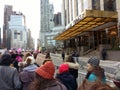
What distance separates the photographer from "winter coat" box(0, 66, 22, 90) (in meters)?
6.94

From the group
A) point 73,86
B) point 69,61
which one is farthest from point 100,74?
point 69,61

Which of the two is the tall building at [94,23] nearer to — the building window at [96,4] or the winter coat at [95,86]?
the building window at [96,4]

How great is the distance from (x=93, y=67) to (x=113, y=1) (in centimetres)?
3950

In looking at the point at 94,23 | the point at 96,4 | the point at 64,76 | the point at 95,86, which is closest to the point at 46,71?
the point at 95,86

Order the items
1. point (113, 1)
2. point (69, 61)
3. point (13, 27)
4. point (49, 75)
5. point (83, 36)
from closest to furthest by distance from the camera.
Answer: point (49, 75) < point (69, 61) < point (113, 1) < point (83, 36) < point (13, 27)

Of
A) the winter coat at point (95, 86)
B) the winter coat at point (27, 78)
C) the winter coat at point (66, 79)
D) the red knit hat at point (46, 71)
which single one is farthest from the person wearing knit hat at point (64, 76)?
the winter coat at point (95, 86)

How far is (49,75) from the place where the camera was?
4.36 metres

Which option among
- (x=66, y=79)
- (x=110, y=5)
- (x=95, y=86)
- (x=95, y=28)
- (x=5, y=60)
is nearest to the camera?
(x=95, y=86)

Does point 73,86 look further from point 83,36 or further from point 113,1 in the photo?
point 83,36

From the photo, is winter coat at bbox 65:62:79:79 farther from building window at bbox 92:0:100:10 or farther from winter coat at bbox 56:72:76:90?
building window at bbox 92:0:100:10

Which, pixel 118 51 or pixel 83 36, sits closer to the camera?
pixel 118 51

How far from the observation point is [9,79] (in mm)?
6992

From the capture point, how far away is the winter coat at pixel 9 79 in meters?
6.94

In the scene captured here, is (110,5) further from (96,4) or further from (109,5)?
(96,4)
